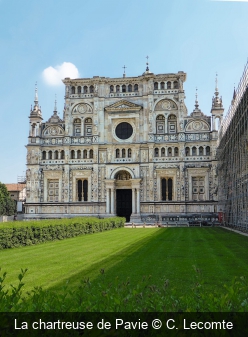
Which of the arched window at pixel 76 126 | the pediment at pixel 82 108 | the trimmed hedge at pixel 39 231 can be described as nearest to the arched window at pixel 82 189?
the arched window at pixel 76 126

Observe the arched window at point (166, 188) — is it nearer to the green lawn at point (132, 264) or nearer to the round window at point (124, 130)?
the round window at point (124, 130)

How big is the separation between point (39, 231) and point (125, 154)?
28.0 m

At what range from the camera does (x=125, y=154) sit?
50469mm

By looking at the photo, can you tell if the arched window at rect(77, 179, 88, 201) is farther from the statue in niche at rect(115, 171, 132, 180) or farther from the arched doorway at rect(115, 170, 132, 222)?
the statue in niche at rect(115, 171, 132, 180)

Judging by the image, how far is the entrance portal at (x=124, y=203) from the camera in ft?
170

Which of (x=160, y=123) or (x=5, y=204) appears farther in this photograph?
(x=5, y=204)

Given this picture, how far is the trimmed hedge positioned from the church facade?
660 inches

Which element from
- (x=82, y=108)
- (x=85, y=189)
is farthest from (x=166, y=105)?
(x=85, y=189)

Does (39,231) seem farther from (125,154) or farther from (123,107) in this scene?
(123,107)

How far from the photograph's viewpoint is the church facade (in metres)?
48.4

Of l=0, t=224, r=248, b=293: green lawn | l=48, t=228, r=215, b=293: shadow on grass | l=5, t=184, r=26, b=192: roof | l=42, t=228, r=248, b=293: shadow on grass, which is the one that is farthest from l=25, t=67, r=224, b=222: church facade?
l=5, t=184, r=26, b=192: roof
